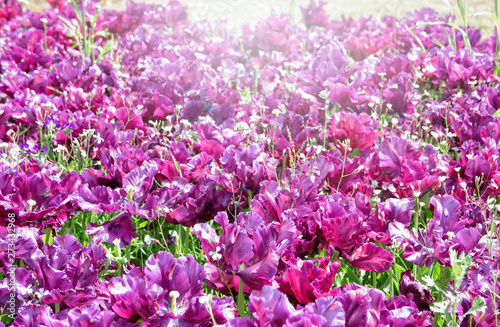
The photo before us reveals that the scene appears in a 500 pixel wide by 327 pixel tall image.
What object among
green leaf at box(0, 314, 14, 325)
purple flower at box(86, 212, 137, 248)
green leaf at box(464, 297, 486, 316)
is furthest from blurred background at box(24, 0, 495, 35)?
green leaf at box(464, 297, 486, 316)

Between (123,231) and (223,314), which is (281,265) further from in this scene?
(123,231)

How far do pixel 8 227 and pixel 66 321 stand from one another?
0.54 metres

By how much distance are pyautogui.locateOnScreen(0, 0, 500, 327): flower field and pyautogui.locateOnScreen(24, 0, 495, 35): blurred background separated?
2743 mm

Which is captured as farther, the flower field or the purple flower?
the purple flower

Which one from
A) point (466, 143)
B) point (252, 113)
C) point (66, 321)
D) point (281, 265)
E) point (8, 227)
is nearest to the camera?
point (66, 321)

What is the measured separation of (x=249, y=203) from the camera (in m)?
1.89

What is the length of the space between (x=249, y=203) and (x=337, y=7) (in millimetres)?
7634

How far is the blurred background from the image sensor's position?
6254 millimetres

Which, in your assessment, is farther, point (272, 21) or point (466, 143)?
point (272, 21)

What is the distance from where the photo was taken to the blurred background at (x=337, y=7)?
6254mm

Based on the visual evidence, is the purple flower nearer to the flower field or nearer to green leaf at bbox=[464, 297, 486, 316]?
the flower field

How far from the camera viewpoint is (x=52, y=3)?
5.79m


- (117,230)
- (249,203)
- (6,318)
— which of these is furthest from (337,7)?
(6,318)

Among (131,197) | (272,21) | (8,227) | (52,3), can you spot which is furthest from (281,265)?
(52,3)
